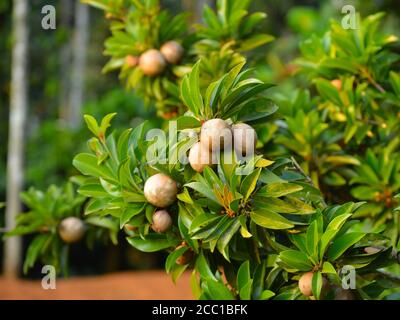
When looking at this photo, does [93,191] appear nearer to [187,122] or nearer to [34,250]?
[187,122]

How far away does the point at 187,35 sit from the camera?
8.25 ft

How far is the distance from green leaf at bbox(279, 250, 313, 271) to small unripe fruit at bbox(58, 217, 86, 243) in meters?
1.07

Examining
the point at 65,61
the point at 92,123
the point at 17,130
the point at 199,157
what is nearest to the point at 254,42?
the point at 92,123

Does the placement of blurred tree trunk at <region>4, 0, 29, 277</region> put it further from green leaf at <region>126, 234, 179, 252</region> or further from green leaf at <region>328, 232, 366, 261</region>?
green leaf at <region>328, 232, 366, 261</region>

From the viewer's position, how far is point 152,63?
2260 mm

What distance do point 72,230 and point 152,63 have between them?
29.6 inches

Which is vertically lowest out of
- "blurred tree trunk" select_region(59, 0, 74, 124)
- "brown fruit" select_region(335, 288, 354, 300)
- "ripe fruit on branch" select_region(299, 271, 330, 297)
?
"brown fruit" select_region(335, 288, 354, 300)

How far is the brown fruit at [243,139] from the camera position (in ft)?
4.83

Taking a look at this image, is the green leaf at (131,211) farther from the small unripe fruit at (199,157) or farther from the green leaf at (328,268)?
the green leaf at (328,268)

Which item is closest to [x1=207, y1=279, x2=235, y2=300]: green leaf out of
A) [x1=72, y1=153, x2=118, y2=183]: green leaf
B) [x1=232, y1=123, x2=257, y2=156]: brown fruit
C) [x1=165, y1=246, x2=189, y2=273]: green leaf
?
[x1=165, y1=246, x2=189, y2=273]: green leaf

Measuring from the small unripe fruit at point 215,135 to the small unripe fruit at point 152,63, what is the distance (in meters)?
0.88

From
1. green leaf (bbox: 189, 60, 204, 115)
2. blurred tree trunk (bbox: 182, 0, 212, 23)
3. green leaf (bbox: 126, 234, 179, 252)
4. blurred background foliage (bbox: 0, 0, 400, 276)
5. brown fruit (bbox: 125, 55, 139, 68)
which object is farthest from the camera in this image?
blurred tree trunk (bbox: 182, 0, 212, 23)

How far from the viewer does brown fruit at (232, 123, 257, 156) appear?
1.47 m

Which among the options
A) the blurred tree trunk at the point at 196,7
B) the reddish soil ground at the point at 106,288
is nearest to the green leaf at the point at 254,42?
the reddish soil ground at the point at 106,288
